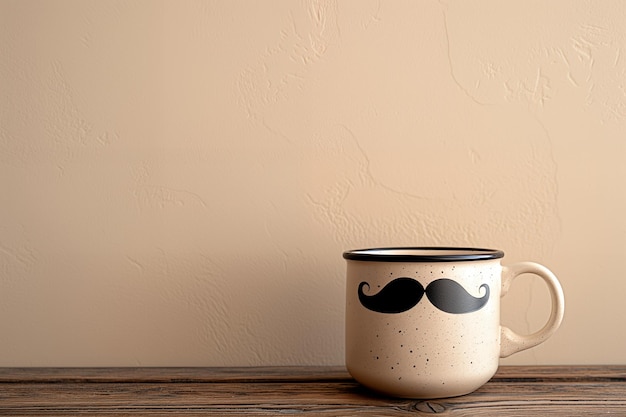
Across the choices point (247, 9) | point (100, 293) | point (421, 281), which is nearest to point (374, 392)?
point (421, 281)

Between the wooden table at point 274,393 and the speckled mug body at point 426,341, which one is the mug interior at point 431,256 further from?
the wooden table at point 274,393

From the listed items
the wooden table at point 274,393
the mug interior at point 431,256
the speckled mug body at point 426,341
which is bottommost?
the wooden table at point 274,393

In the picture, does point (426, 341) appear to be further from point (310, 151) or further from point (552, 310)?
point (310, 151)

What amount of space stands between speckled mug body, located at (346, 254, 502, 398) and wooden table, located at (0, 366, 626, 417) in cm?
2

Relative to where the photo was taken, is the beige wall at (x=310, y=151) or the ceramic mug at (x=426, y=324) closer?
the ceramic mug at (x=426, y=324)

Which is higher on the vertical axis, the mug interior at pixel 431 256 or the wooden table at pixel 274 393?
the mug interior at pixel 431 256

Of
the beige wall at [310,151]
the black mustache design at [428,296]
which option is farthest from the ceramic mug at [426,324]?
the beige wall at [310,151]

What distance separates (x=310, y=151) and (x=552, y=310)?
11.8 inches

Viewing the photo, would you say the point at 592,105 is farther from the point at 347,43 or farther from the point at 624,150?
the point at 347,43

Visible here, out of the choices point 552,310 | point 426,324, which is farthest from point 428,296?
point 552,310

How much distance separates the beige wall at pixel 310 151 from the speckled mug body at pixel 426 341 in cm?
14

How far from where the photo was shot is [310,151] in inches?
26.9

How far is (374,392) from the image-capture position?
1.84 ft

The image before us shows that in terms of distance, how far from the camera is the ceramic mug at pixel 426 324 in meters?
0.53
